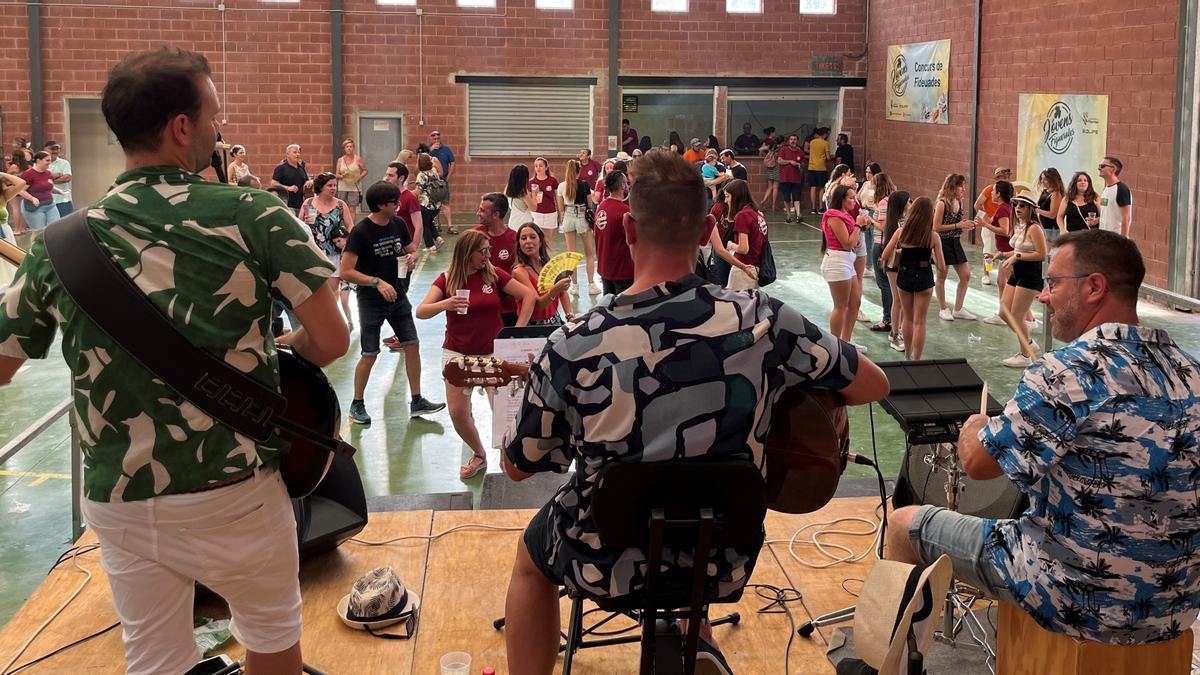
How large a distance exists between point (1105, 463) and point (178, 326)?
2.22 meters

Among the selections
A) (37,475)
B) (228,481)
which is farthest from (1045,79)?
(228,481)

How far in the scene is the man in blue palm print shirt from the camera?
2.93 metres

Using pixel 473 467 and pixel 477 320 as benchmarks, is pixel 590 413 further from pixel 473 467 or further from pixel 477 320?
pixel 473 467

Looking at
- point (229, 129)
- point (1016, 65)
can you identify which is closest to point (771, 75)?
point (1016, 65)

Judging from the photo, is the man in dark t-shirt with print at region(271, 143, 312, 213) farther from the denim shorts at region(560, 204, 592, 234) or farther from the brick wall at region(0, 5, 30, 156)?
the brick wall at region(0, 5, 30, 156)

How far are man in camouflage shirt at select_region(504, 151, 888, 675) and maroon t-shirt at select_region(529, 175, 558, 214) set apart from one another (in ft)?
39.8

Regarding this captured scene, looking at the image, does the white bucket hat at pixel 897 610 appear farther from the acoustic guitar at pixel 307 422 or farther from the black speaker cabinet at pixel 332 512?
the black speaker cabinet at pixel 332 512

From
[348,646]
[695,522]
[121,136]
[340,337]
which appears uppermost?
[121,136]

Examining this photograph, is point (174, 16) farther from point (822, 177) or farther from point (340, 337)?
point (340, 337)

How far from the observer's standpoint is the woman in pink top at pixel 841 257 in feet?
32.7

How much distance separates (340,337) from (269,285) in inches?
7.9

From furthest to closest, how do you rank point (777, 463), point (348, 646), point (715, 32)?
point (715, 32) → point (348, 646) → point (777, 463)

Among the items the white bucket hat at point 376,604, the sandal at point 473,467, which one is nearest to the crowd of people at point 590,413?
the white bucket hat at point 376,604

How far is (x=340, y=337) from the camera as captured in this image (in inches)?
103
